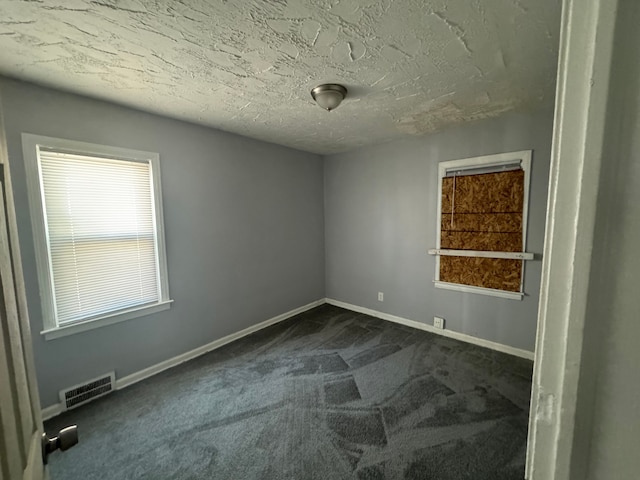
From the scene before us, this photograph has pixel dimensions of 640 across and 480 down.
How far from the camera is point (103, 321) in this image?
213 centimetres

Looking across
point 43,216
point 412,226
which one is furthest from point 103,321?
point 412,226

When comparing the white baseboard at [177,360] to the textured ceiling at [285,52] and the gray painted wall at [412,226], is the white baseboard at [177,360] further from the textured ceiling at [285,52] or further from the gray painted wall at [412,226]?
the textured ceiling at [285,52]

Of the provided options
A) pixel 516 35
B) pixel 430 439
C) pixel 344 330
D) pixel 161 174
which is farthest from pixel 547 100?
pixel 161 174

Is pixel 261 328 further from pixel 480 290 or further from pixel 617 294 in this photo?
pixel 617 294

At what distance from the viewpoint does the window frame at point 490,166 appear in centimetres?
249

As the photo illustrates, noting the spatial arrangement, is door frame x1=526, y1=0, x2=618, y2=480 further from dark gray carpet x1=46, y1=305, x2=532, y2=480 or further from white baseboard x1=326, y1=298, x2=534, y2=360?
white baseboard x1=326, y1=298, x2=534, y2=360

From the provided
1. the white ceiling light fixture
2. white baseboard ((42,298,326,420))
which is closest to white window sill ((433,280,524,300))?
white baseboard ((42,298,326,420))

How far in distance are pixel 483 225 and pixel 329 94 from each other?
2067 millimetres

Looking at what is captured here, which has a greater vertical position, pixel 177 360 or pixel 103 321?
pixel 103 321

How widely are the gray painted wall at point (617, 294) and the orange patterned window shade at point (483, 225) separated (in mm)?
2755

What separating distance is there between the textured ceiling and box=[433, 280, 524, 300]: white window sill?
1.74m

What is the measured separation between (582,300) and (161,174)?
9.25 ft

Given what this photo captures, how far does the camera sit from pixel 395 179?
11.0ft

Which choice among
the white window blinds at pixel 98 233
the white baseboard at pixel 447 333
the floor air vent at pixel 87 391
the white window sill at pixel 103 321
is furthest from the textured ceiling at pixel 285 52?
the white baseboard at pixel 447 333
